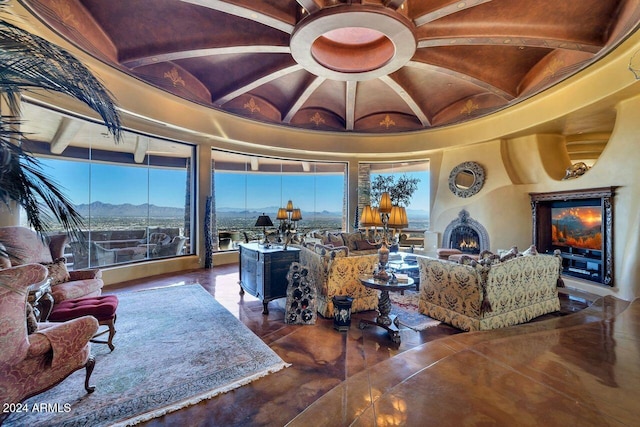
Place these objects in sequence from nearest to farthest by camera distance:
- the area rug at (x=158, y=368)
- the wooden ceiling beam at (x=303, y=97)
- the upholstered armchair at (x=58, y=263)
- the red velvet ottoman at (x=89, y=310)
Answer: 1. the area rug at (x=158, y=368)
2. the red velvet ottoman at (x=89, y=310)
3. the upholstered armchair at (x=58, y=263)
4. the wooden ceiling beam at (x=303, y=97)

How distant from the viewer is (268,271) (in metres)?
Result: 4.02

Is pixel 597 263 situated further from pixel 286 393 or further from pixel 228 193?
pixel 228 193

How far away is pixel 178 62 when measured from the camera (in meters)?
5.97

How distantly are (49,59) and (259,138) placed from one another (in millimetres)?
6404

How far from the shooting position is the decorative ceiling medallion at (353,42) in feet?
12.8

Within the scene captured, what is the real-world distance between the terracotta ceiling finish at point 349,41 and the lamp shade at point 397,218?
9.20ft

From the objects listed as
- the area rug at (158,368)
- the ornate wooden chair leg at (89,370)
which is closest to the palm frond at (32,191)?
the ornate wooden chair leg at (89,370)

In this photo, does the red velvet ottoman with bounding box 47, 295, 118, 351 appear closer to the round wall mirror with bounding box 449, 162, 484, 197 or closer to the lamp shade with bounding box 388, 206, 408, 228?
the lamp shade with bounding box 388, 206, 408, 228

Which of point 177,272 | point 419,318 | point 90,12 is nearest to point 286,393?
point 419,318

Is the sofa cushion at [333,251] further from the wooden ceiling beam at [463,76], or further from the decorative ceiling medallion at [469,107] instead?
the decorative ceiling medallion at [469,107]

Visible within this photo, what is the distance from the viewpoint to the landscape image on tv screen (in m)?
5.44

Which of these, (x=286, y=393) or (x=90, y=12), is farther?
(x=90, y=12)

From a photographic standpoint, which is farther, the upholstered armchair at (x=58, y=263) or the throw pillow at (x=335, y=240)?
the throw pillow at (x=335, y=240)

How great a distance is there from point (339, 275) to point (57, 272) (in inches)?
141
